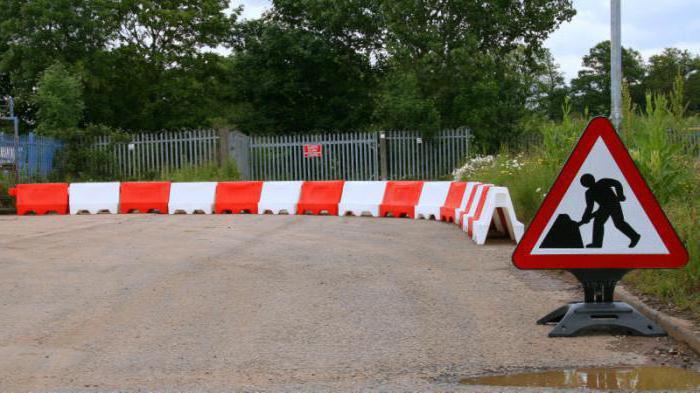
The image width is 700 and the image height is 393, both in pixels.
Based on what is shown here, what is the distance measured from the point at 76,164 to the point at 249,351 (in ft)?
69.9

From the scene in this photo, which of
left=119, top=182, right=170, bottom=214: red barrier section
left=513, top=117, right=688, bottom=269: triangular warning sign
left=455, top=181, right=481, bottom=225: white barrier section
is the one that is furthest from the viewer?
left=119, top=182, right=170, bottom=214: red barrier section

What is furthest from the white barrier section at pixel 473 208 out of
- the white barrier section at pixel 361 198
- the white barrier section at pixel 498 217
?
the white barrier section at pixel 361 198

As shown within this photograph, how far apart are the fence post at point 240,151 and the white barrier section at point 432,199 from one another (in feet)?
32.5

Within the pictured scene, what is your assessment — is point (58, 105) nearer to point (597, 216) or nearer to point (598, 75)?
point (597, 216)

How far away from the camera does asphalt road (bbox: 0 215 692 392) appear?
5.02 m

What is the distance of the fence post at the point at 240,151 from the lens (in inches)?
994

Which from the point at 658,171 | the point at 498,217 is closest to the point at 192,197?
the point at 498,217

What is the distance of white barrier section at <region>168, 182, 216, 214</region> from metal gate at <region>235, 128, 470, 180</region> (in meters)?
7.51

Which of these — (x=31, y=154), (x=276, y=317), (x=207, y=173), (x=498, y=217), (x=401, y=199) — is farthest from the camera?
(x=207, y=173)

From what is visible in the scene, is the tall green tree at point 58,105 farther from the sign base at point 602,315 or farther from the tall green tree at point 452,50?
the sign base at point 602,315

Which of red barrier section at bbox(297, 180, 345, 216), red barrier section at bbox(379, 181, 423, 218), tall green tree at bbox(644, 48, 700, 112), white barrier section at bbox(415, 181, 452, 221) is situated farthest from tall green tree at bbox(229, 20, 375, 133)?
tall green tree at bbox(644, 48, 700, 112)

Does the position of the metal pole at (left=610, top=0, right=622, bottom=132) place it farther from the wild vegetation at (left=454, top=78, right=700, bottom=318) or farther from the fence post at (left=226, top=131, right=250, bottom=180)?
the fence post at (left=226, top=131, right=250, bottom=180)

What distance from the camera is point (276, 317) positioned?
21.7 feet

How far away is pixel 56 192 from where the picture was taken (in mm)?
19594
